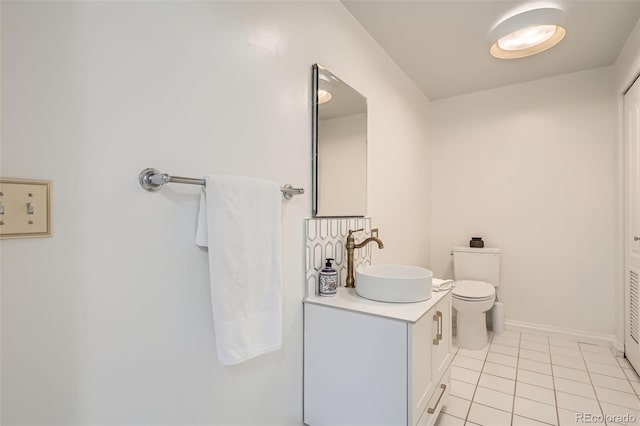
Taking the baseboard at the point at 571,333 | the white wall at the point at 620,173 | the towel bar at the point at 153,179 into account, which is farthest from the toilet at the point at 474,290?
the towel bar at the point at 153,179

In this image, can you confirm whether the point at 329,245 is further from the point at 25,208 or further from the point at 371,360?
the point at 25,208

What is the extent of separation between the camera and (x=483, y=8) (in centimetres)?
183

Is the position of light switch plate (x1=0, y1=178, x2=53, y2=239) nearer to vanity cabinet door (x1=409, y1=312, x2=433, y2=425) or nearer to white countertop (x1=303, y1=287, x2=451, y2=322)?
white countertop (x1=303, y1=287, x2=451, y2=322)

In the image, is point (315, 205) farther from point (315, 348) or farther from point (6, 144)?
point (6, 144)

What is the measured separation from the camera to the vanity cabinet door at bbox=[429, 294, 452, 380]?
1.45 m

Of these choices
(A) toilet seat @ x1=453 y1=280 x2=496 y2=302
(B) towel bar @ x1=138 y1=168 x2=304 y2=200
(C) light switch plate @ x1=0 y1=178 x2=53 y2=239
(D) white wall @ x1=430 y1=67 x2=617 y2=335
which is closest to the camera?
(C) light switch plate @ x1=0 y1=178 x2=53 y2=239

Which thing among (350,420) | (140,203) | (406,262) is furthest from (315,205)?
(406,262)

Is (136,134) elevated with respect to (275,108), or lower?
lower

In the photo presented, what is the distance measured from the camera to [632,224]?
7.13ft

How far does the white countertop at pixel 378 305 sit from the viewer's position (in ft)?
4.09

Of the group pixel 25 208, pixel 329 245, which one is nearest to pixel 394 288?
pixel 329 245

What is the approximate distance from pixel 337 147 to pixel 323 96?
277mm

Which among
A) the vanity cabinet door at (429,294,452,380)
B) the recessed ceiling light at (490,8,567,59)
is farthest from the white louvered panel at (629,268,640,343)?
the recessed ceiling light at (490,8,567,59)

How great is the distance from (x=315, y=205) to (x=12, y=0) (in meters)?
1.17
